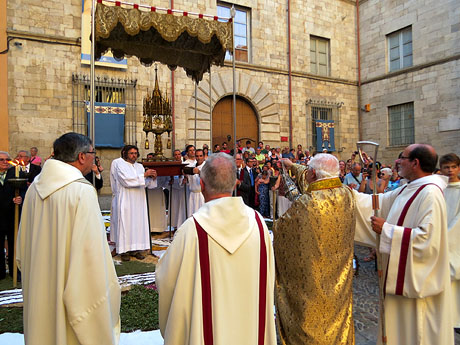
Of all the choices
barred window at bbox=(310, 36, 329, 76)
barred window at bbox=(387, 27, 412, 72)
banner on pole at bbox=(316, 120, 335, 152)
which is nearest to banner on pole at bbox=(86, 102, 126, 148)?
banner on pole at bbox=(316, 120, 335, 152)

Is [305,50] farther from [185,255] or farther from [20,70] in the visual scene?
[185,255]

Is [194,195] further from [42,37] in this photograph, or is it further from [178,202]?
[42,37]

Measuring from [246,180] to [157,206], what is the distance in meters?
2.64

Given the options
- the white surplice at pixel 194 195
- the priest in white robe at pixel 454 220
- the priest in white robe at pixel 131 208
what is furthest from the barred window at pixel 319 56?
the priest in white robe at pixel 454 220

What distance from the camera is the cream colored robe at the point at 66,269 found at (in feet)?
7.18

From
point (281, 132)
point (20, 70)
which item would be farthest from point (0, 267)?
point (281, 132)

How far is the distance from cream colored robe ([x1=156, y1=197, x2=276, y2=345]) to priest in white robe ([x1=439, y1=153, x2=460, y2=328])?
93.6 inches

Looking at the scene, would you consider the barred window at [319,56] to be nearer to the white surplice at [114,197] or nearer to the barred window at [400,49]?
the barred window at [400,49]

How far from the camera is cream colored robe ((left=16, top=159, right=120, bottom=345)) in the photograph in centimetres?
219

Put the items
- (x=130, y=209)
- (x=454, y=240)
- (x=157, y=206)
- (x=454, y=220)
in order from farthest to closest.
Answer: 1. (x=157, y=206)
2. (x=130, y=209)
3. (x=454, y=220)
4. (x=454, y=240)

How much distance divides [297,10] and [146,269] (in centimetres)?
1409

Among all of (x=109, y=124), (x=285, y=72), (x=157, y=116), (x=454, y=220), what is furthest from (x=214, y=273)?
(x=285, y=72)

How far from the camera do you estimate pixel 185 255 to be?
5.92 feet

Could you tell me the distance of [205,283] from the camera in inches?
71.8
